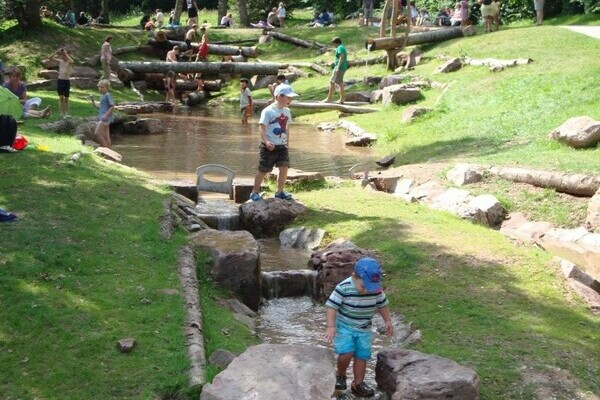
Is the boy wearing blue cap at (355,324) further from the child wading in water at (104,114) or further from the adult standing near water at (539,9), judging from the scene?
the adult standing near water at (539,9)

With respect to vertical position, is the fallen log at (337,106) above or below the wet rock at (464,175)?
below

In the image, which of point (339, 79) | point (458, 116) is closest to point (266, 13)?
point (339, 79)

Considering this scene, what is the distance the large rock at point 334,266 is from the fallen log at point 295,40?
27.5m

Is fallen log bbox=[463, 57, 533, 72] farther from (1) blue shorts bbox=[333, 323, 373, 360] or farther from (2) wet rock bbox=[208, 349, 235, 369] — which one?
(2) wet rock bbox=[208, 349, 235, 369]

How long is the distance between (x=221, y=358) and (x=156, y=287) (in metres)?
1.51

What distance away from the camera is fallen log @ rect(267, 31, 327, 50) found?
1484 inches

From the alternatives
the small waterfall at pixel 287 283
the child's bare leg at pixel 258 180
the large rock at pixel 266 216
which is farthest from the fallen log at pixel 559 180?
the small waterfall at pixel 287 283

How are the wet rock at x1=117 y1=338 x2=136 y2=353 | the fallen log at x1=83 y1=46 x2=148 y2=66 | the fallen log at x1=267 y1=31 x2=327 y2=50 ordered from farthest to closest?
the fallen log at x1=267 y1=31 x2=327 y2=50 → the fallen log at x1=83 y1=46 x2=148 y2=66 → the wet rock at x1=117 y1=338 x2=136 y2=353

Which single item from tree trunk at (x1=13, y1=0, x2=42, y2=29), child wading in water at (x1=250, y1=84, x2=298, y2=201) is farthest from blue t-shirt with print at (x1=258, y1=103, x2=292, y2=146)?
tree trunk at (x1=13, y1=0, x2=42, y2=29)

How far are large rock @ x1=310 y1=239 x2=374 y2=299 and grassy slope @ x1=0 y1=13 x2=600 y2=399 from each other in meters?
0.52

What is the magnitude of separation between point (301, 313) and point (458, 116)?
39.8 ft

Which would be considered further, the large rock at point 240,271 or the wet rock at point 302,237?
the wet rock at point 302,237

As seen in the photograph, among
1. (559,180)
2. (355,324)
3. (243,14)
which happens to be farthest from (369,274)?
(243,14)

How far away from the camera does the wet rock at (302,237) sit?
12.1 metres
